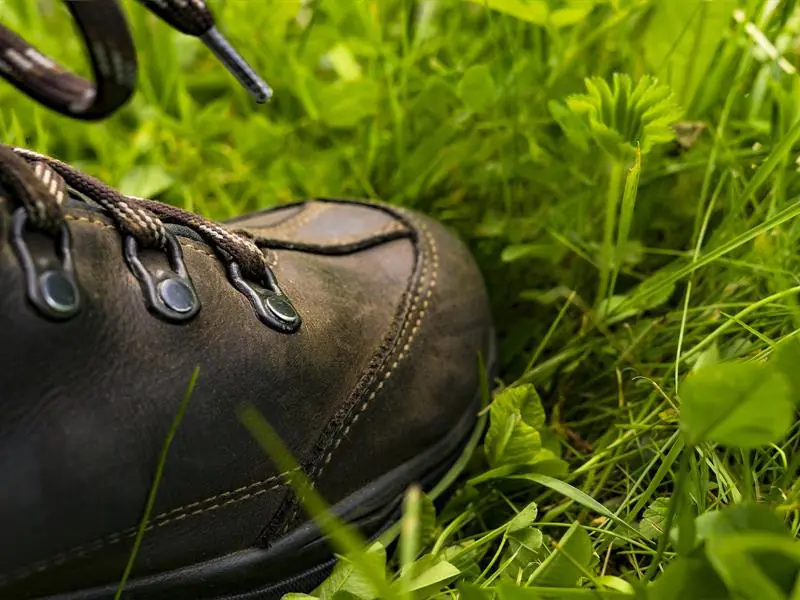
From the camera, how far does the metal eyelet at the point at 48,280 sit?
688 mm

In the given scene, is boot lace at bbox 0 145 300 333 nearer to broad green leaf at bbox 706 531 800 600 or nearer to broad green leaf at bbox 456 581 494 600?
broad green leaf at bbox 456 581 494 600

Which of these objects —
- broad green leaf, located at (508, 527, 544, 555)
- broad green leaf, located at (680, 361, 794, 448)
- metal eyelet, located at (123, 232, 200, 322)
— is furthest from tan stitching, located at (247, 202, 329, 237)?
broad green leaf, located at (680, 361, 794, 448)

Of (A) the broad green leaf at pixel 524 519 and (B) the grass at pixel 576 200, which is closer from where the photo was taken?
(B) the grass at pixel 576 200

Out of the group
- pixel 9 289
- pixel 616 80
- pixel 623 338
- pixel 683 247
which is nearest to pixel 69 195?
pixel 9 289

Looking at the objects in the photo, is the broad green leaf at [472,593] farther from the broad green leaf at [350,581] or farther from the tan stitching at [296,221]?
the tan stitching at [296,221]

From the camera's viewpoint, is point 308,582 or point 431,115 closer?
point 308,582

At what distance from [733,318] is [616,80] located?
31cm

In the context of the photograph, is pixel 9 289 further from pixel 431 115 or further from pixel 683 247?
pixel 683 247

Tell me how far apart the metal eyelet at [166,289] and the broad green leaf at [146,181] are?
722 mm

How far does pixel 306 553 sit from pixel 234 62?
0.51 m

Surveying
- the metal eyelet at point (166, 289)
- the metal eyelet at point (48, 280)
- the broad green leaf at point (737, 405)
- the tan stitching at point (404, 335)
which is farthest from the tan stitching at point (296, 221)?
the broad green leaf at point (737, 405)

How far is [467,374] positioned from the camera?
1.08 m

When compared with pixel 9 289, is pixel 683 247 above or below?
below

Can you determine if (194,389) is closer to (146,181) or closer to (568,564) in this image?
(568,564)
